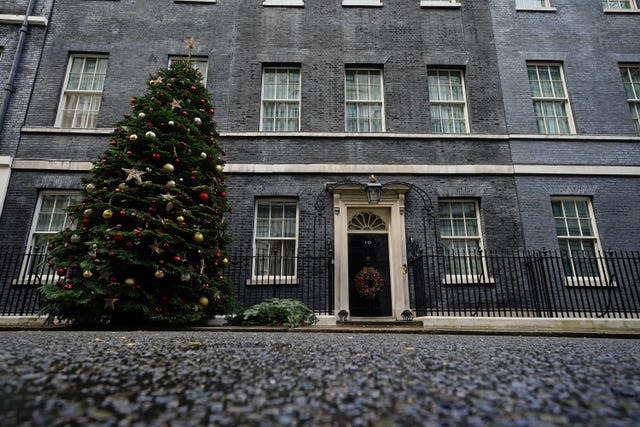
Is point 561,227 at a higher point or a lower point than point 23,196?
lower

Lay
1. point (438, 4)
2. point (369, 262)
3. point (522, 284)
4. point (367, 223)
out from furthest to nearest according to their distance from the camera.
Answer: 1. point (438, 4)
2. point (367, 223)
3. point (369, 262)
4. point (522, 284)

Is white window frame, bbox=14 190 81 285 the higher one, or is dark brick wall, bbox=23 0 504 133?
dark brick wall, bbox=23 0 504 133

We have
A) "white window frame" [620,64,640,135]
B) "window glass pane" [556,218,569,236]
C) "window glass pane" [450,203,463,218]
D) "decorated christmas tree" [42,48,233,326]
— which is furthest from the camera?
"white window frame" [620,64,640,135]

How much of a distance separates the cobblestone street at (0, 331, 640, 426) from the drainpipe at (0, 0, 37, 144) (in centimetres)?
1072

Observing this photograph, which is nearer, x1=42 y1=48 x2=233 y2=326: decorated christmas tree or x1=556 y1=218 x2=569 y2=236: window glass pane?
x1=42 y1=48 x2=233 y2=326: decorated christmas tree

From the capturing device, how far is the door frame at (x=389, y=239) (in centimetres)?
863

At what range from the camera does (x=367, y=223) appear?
9.57m

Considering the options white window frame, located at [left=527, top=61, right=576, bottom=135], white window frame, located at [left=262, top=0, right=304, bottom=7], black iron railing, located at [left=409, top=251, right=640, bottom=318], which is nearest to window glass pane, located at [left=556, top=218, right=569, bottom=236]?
black iron railing, located at [left=409, top=251, right=640, bottom=318]

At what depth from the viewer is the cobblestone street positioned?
124 centimetres

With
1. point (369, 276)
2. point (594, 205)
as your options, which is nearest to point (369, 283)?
point (369, 276)

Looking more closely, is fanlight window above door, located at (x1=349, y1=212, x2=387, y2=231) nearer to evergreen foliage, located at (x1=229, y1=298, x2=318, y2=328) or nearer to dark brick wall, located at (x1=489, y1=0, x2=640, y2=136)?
evergreen foliage, located at (x1=229, y1=298, x2=318, y2=328)

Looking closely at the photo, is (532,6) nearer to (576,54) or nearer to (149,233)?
(576,54)

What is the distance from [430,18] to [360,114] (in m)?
4.22

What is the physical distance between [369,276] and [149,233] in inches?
210
